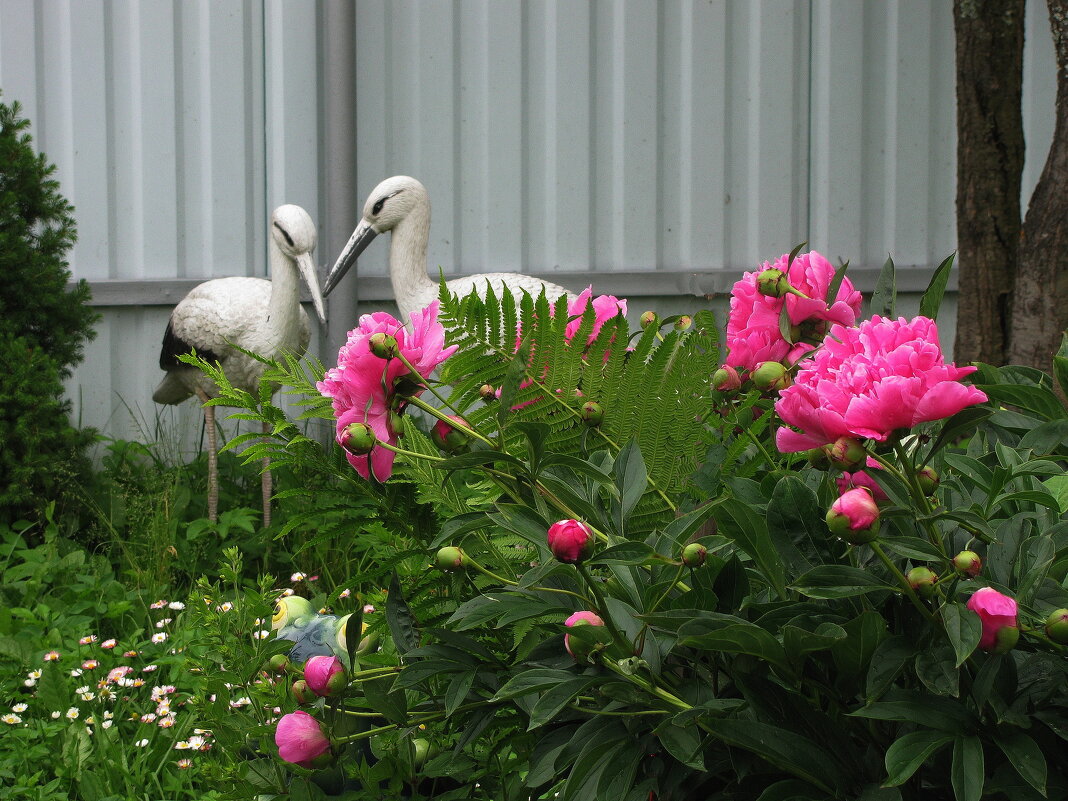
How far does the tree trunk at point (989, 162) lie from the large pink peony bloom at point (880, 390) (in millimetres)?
2573

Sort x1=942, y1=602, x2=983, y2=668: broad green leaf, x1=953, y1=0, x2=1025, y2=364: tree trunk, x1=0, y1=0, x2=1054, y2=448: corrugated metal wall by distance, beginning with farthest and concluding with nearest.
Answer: x1=0, y1=0, x2=1054, y2=448: corrugated metal wall → x1=953, y1=0, x2=1025, y2=364: tree trunk → x1=942, y1=602, x2=983, y2=668: broad green leaf

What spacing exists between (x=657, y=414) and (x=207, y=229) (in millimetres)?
3926

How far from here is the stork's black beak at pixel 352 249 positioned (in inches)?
137

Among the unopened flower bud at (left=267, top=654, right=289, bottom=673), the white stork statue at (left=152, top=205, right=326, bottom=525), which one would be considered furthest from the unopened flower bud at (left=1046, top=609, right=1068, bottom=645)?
the white stork statue at (left=152, top=205, right=326, bottom=525)

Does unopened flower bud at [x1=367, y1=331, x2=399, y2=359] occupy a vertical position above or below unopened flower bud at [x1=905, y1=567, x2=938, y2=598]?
above

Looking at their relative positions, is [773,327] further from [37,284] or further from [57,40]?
[57,40]

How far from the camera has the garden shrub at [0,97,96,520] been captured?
3068 mm

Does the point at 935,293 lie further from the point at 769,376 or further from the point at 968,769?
the point at 968,769

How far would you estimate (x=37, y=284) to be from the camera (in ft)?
10.6

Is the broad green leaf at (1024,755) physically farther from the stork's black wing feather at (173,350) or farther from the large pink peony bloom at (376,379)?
the stork's black wing feather at (173,350)

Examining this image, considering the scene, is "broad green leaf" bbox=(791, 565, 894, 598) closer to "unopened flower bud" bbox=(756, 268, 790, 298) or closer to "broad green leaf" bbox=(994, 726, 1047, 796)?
"broad green leaf" bbox=(994, 726, 1047, 796)

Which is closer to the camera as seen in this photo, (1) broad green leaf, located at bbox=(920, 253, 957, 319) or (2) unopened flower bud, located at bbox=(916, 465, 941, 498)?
Result: (2) unopened flower bud, located at bbox=(916, 465, 941, 498)

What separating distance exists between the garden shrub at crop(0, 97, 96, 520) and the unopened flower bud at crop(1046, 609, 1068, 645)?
10.5 feet

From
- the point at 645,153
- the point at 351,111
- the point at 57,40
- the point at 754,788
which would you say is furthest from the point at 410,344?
the point at 57,40
